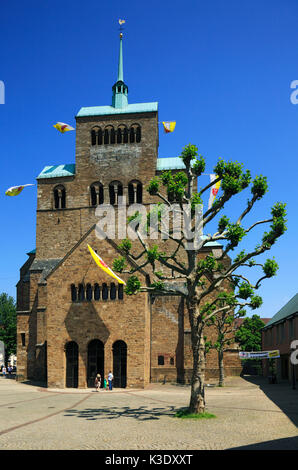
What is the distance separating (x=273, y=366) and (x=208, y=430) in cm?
3925

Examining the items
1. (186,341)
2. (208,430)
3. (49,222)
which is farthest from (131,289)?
(49,222)

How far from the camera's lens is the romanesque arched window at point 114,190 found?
4941 cm

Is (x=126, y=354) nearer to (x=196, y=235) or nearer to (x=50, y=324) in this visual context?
(x=50, y=324)

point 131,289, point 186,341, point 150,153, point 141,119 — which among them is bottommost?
point 186,341

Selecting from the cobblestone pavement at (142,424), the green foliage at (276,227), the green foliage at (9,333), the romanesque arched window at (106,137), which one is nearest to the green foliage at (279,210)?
the green foliage at (276,227)

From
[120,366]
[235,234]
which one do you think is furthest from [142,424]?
[120,366]

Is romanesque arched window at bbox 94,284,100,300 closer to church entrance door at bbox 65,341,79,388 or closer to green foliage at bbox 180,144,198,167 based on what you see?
church entrance door at bbox 65,341,79,388

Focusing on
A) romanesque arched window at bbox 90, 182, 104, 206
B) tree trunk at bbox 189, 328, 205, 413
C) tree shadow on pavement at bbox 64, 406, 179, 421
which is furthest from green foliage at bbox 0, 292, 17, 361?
tree trunk at bbox 189, 328, 205, 413

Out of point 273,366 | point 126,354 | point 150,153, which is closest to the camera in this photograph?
point 126,354

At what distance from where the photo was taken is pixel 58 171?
51750 millimetres

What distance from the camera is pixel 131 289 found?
2128cm

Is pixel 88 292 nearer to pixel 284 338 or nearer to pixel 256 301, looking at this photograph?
pixel 256 301

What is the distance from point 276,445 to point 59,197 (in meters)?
40.3

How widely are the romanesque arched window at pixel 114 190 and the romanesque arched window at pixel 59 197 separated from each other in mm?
5352
